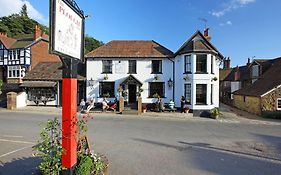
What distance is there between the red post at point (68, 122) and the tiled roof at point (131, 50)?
20.2 m

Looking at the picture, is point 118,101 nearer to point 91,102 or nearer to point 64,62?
point 91,102

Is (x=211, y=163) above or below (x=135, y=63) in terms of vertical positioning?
below

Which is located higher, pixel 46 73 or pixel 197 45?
pixel 197 45

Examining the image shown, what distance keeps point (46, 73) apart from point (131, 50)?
11265 millimetres

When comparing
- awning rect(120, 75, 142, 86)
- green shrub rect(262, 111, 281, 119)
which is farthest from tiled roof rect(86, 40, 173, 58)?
green shrub rect(262, 111, 281, 119)

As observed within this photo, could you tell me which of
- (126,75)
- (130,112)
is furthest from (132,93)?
(130,112)

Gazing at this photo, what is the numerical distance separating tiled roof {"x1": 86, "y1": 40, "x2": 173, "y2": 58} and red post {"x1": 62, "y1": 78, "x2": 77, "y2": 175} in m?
20.2

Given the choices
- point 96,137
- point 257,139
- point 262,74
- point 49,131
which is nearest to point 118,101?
point 96,137

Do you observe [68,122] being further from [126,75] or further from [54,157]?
[126,75]

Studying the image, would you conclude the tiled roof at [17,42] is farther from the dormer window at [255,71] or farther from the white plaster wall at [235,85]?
the white plaster wall at [235,85]

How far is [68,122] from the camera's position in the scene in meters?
4.47

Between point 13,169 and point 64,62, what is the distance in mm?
4105

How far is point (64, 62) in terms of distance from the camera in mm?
4543

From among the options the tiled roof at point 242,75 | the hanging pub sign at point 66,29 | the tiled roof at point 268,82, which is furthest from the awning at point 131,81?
the tiled roof at point 242,75
